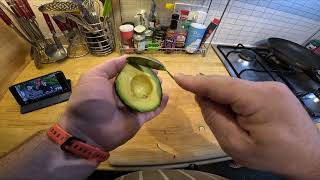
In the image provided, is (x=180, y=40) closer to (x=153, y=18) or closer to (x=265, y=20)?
(x=153, y=18)

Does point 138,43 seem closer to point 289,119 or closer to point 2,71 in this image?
point 2,71

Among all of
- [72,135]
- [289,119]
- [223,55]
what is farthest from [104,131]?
[223,55]

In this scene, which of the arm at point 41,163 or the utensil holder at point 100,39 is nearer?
the arm at point 41,163

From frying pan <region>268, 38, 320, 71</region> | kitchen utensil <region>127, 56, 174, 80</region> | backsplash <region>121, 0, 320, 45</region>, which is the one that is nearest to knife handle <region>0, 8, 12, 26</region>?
backsplash <region>121, 0, 320, 45</region>

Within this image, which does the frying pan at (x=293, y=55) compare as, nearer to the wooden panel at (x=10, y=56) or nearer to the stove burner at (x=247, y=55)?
the stove burner at (x=247, y=55)

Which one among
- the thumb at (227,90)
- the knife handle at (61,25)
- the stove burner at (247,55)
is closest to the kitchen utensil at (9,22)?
the knife handle at (61,25)

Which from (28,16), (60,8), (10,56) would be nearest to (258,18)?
(60,8)
